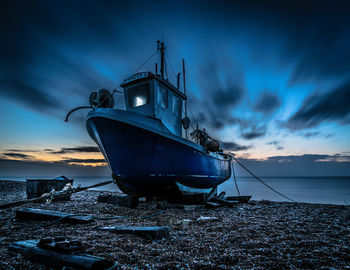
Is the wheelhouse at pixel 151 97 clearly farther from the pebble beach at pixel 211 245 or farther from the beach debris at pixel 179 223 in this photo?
the pebble beach at pixel 211 245

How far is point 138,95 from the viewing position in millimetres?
8727

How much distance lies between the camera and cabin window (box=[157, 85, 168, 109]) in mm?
8562

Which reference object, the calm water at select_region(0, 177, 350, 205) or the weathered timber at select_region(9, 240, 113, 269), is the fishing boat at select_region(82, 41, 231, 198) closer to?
the weathered timber at select_region(9, 240, 113, 269)

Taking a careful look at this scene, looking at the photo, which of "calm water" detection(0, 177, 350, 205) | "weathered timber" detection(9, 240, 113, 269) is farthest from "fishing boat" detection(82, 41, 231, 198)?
"calm water" detection(0, 177, 350, 205)

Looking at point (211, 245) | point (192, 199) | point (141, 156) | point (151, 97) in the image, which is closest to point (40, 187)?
point (141, 156)

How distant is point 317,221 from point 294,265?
374 cm

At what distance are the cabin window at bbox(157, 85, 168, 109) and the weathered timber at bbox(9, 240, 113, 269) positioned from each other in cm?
690

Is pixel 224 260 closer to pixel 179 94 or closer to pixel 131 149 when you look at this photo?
pixel 131 149

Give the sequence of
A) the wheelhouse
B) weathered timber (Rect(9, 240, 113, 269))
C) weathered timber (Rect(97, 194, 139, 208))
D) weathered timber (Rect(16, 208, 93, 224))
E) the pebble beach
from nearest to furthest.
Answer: weathered timber (Rect(9, 240, 113, 269)), the pebble beach, weathered timber (Rect(16, 208, 93, 224)), weathered timber (Rect(97, 194, 139, 208)), the wheelhouse

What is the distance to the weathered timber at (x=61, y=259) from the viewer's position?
1984mm

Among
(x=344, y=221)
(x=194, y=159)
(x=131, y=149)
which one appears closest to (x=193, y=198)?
(x=194, y=159)

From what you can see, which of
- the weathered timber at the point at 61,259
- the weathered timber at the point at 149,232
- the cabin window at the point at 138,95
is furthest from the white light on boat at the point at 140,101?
the weathered timber at the point at 61,259

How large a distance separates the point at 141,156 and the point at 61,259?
→ 15.9ft

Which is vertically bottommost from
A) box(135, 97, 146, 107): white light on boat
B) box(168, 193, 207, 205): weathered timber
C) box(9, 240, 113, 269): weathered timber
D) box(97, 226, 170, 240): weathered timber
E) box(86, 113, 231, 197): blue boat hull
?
box(168, 193, 207, 205): weathered timber
